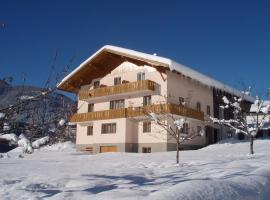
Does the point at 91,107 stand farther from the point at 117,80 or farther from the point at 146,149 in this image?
the point at 146,149

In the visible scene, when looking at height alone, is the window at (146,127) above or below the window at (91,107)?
below

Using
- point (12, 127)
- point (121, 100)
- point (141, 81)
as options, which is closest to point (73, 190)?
point (12, 127)

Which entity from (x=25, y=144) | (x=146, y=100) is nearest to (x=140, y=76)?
(x=146, y=100)

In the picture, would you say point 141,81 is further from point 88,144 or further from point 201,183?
point 201,183

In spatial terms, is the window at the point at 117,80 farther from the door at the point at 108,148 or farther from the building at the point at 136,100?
the door at the point at 108,148

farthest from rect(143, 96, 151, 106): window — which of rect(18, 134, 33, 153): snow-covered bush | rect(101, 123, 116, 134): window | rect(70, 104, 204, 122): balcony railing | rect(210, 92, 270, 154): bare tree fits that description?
rect(18, 134, 33, 153): snow-covered bush

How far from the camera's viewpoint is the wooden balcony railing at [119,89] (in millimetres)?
31344

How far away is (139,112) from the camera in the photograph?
103 ft

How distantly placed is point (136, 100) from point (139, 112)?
2.21 metres

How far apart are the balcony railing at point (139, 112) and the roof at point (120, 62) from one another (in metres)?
3.05

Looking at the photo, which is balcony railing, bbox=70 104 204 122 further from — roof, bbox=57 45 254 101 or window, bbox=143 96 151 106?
roof, bbox=57 45 254 101

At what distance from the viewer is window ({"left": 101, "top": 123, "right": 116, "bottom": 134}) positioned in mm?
33562

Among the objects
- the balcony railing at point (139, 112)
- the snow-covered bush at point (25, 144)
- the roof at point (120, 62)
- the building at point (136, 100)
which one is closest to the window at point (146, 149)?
the building at point (136, 100)

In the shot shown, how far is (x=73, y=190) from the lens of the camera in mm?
10133
